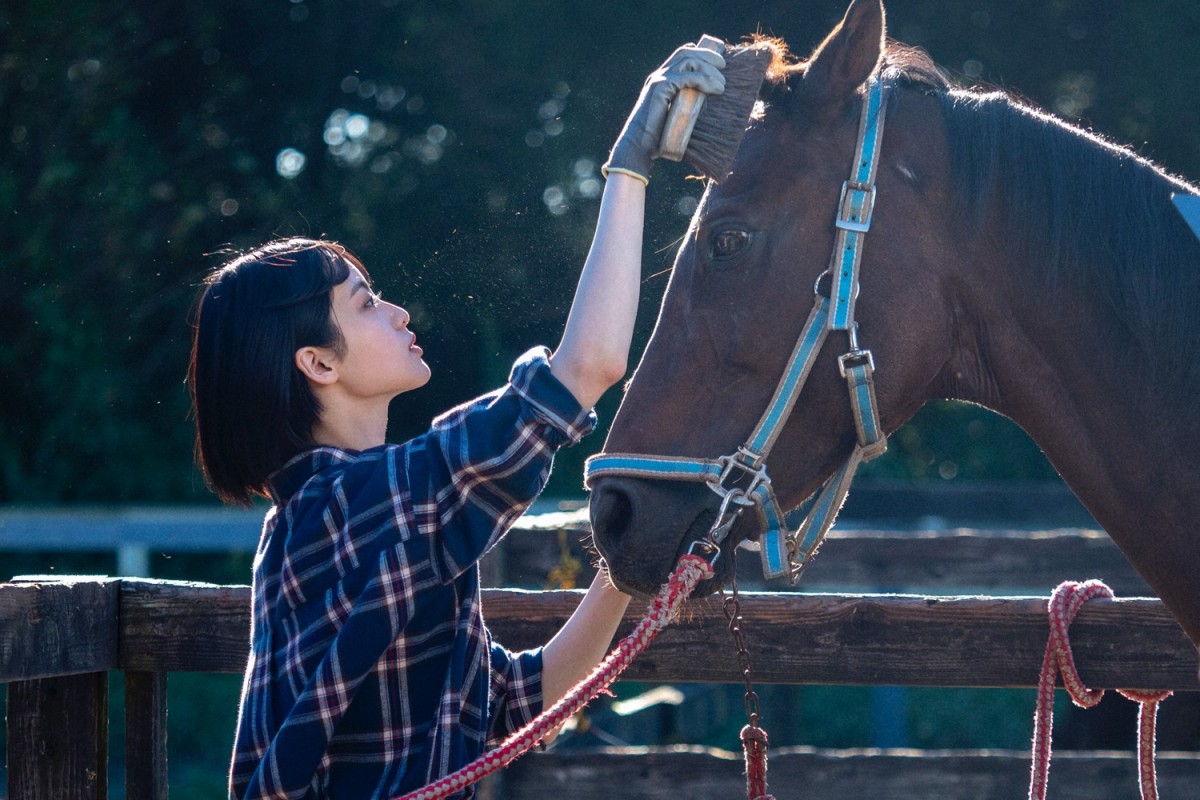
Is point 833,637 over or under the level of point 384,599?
under

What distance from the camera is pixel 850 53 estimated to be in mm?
2193

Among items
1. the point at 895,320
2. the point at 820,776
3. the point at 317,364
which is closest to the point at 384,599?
the point at 317,364

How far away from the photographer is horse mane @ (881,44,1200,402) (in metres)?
2.01

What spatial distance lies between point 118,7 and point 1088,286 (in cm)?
904

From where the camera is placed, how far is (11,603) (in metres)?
2.34

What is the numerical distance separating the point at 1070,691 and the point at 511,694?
3.84 feet

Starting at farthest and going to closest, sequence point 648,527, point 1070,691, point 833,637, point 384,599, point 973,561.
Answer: point 973,561 < point 833,637 < point 1070,691 < point 648,527 < point 384,599

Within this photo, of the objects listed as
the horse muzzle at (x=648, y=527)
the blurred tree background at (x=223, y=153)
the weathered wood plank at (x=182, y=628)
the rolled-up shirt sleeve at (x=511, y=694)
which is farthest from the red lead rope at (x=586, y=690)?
the blurred tree background at (x=223, y=153)

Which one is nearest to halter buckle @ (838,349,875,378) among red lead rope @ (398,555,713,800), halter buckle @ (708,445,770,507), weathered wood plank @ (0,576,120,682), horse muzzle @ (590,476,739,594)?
halter buckle @ (708,445,770,507)

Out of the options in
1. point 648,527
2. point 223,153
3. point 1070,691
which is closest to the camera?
point 648,527

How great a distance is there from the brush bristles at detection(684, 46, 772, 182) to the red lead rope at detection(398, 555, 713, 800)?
0.67m

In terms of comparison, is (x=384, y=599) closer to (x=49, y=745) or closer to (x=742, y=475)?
(x=742, y=475)

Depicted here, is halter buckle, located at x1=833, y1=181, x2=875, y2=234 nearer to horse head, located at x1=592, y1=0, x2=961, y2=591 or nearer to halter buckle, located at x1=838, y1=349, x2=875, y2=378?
horse head, located at x1=592, y1=0, x2=961, y2=591

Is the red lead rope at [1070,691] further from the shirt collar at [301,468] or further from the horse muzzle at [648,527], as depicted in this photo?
the shirt collar at [301,468]
